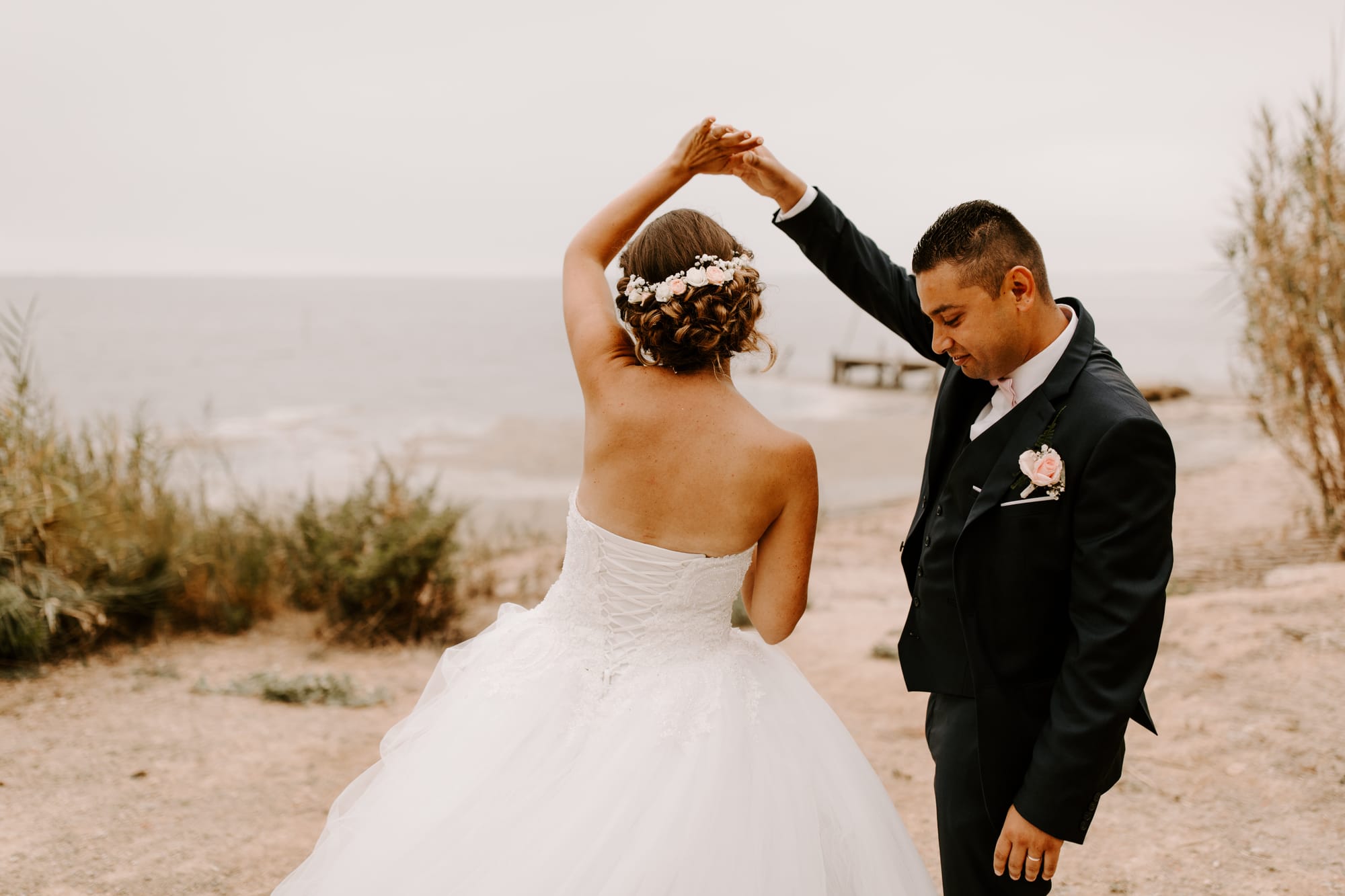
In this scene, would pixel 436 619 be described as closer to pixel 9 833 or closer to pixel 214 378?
pixel 9 833

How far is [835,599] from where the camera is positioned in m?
8.60

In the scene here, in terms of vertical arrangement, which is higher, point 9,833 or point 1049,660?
point 1049,660

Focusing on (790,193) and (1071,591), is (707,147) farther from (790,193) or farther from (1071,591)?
(1071,591)

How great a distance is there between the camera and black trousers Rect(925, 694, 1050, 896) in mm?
2275

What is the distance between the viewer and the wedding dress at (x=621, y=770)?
2.10m

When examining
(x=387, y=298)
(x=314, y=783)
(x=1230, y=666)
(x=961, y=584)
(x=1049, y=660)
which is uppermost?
(x=387, y=298)

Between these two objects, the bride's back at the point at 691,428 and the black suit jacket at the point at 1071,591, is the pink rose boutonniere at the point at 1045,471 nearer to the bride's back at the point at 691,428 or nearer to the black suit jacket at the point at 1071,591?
the black suit jacket at the point at 1071,591

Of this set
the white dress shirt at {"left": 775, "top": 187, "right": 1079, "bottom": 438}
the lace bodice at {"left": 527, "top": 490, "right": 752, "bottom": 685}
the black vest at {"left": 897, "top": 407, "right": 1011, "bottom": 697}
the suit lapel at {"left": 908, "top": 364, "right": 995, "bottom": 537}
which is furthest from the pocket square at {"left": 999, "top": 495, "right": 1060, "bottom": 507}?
the lace bodice at {"left": 527, "top": 490, "right": 752, "bottom": 685}

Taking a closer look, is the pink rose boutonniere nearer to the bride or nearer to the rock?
the bride

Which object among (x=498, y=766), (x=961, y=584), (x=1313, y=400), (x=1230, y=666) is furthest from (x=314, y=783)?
(x=1313, y=400)

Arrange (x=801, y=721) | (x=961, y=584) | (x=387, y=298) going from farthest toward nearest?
1. (x=387, y=298)
2. (x=801, y=721)
3. (x=961, y=584)

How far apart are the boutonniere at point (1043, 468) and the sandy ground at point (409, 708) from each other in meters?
2.41

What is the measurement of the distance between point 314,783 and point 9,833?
1.20 meters

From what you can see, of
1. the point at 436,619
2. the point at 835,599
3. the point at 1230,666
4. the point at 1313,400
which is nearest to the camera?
the point at 1230,666
